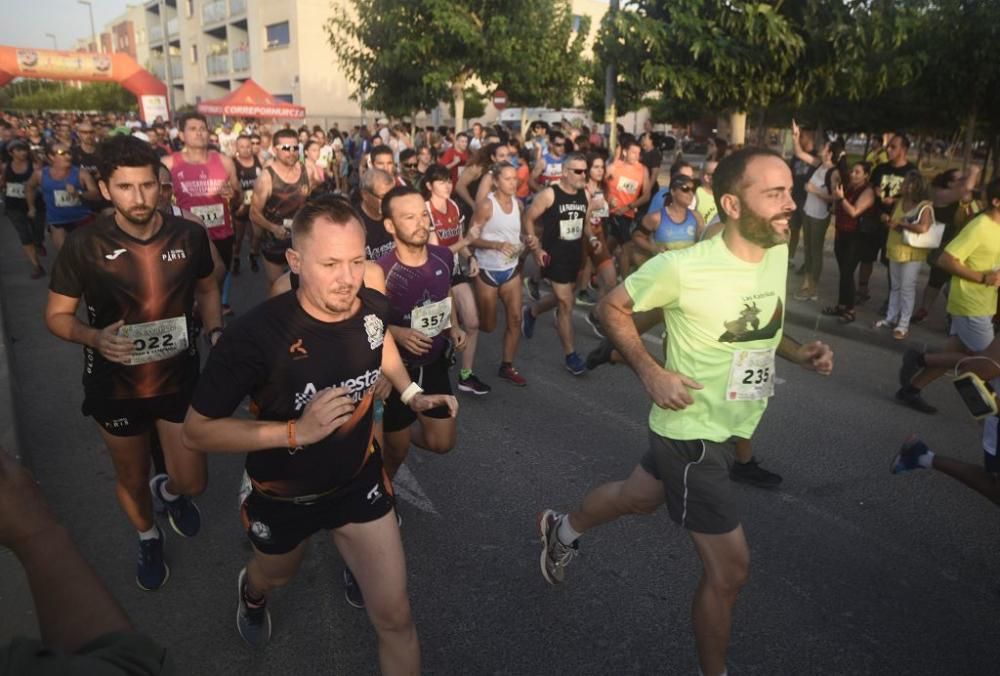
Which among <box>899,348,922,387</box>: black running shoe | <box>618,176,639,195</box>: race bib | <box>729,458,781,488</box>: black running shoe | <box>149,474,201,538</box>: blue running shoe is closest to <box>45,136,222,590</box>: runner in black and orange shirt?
<box>149,474,201,538</box>: blue running shoe

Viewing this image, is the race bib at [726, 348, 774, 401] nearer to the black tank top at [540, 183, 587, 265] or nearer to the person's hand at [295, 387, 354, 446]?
the person's hand at [295, 387, 354, 446]

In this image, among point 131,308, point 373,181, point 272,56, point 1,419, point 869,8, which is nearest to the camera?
point 131,308

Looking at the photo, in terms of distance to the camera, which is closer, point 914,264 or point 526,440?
point 526,440

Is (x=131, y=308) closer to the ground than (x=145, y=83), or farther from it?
closer to the ground

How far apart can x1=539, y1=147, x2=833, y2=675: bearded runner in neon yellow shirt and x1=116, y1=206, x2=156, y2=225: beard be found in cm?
203

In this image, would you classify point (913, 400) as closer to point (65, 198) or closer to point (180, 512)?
point (180, 512)

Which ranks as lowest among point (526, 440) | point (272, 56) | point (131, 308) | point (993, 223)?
point (526, 440)

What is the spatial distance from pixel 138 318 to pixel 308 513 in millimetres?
1353

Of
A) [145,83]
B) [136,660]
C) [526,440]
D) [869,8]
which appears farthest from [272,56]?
[136,660]

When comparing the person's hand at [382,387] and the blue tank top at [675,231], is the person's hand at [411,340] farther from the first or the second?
the blue tank top at [675,231]

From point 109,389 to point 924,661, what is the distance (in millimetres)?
3660

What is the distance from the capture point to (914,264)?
682 cm

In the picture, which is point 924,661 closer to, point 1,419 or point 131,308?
point 131,308

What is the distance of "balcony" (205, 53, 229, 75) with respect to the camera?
167ft
